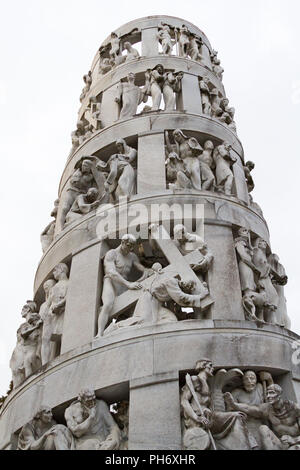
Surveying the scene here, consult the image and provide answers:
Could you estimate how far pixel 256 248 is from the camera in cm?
1257

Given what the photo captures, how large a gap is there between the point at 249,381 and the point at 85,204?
647cm

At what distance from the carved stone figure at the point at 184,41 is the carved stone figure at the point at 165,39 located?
14.9 inches

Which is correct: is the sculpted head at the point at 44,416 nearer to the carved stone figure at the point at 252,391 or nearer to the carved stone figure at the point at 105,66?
the carved stone figure at the point at 252,391

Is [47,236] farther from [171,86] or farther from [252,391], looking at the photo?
[252,391]

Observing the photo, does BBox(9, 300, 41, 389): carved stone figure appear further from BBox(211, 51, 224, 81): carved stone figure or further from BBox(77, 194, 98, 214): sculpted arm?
BBox(211, 51, 224, 81): carved stone figure

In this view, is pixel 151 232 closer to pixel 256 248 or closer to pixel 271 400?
pixel 256 248

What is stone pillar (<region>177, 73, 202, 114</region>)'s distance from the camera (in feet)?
55.9

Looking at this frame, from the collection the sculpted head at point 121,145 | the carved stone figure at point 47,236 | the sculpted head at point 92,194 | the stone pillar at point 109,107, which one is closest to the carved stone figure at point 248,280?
the sculpted head at point 92,194

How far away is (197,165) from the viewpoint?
45.9ft

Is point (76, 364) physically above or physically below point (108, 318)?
below

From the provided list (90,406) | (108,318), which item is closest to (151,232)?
(108,318)

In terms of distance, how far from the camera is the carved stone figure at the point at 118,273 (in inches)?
433

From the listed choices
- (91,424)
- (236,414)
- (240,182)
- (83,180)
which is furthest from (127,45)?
(236,414)

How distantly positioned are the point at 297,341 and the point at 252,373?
61.7 inches
